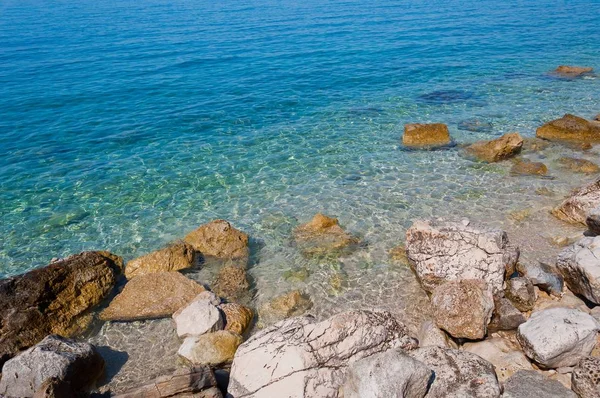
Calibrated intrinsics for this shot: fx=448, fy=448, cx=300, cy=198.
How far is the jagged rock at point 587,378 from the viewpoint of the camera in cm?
857

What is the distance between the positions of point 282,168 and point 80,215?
9.22 m

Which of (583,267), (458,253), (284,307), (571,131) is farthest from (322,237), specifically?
(571,131)

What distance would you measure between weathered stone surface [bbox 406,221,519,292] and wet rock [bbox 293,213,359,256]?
2.71 meters

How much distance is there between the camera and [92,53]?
160 ft

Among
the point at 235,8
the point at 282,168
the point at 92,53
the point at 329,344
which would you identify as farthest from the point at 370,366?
the point at 235,8

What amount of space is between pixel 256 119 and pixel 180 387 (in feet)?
72.6

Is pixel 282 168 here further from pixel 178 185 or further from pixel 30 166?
pixel 30 166

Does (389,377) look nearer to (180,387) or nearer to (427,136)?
(180,387)

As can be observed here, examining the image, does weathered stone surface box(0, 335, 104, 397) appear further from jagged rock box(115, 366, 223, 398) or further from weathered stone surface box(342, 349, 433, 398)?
weathered stone surface box(342, 349, 433, 398)

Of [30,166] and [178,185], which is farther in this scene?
[30,166]

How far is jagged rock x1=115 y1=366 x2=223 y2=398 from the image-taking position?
29.1 feet

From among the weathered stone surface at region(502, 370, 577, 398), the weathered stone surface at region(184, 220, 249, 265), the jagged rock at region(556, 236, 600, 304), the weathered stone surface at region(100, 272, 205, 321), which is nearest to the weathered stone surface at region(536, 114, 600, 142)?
the jagged rock at region(556, 236, 600, 304)

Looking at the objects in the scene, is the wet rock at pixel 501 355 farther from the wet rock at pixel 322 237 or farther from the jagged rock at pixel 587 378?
the wet rock at pixel 322 237

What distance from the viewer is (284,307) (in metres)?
13.0
